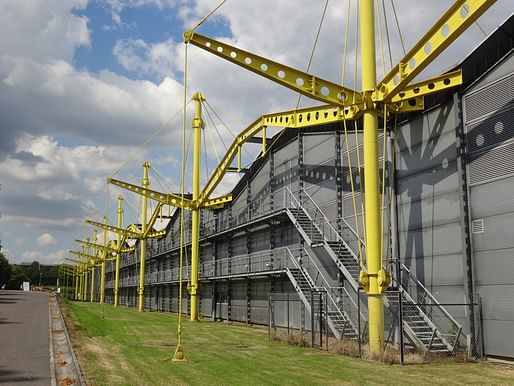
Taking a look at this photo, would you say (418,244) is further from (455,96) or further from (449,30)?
(449,30)

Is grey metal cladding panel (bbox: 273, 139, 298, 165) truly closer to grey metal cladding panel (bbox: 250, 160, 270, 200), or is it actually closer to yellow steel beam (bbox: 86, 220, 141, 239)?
grey metal cladding panel (bbox: 250, 160, 270, 200)

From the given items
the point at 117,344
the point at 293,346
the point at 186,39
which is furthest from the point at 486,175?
the point at 117,344

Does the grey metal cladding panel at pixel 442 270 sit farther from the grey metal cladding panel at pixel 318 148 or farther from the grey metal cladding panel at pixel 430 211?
the grey metal cladding panel at pixel 318 148

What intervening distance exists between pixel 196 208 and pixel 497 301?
26.1m

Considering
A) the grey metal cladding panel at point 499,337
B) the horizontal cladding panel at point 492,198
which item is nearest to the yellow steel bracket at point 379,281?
the grey metal cladding panel at point 499,337

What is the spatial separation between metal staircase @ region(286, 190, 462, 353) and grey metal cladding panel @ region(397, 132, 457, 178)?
335 cm

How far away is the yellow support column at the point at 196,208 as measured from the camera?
129 ft

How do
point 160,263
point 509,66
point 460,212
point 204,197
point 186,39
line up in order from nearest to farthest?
point 509,66 → point 460,212 → point 186,39 → point 204,197 → point 160,263

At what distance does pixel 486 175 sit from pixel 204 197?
81.3ft

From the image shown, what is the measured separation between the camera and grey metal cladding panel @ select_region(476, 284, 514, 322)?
1630cm

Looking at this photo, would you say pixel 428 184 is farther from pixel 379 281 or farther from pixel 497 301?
pixel 497 301

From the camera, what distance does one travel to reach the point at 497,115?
17.2 m

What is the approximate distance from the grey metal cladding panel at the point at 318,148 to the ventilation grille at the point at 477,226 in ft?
31.0

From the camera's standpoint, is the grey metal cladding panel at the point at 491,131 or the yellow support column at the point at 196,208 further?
the yellow support column at the point at 196,208
